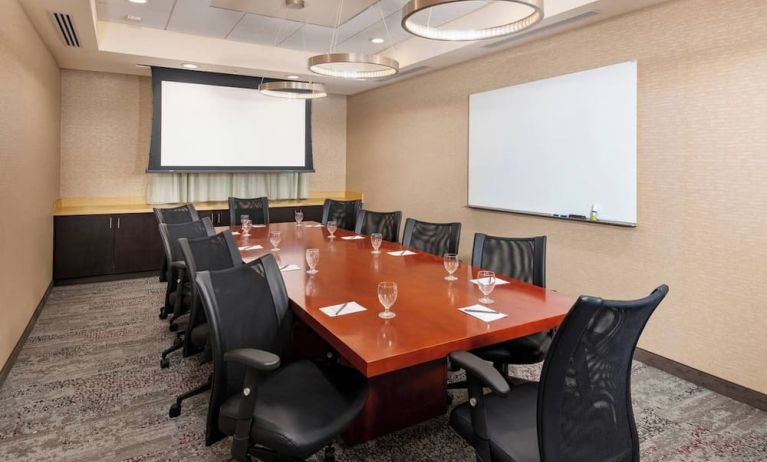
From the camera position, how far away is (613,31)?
11.8ft

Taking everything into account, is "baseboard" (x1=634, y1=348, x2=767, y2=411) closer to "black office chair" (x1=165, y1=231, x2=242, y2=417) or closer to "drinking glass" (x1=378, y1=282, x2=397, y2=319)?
"drinking glass" (x1=378, y1=282, x2=397, y2=319)

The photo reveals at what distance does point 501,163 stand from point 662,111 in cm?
161

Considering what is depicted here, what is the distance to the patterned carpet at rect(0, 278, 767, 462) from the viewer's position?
2.29 m

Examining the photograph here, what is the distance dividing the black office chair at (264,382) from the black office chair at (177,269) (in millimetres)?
1133

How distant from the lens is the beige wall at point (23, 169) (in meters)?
3.06

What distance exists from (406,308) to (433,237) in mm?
1686

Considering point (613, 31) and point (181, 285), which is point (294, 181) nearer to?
point (181, 285)

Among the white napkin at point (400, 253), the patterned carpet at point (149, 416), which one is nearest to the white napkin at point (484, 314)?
the patterned carpet at point (149, 416)

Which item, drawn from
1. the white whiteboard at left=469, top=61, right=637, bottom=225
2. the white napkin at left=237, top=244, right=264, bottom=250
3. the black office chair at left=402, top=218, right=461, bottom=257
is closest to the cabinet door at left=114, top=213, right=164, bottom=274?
the white napkin at left=237, top=244, right=264, bottom=250

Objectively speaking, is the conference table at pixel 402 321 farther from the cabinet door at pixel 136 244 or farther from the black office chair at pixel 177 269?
the cabinet door at pixel 136 244

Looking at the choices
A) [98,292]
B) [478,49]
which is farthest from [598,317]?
[98,292]

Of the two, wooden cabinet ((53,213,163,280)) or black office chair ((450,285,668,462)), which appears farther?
wooden cabinet ((53,213,163,280))

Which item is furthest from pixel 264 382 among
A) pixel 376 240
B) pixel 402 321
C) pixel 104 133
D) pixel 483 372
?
pixel 104 133

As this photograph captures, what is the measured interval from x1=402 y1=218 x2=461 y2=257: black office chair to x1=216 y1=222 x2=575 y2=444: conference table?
32 cm
